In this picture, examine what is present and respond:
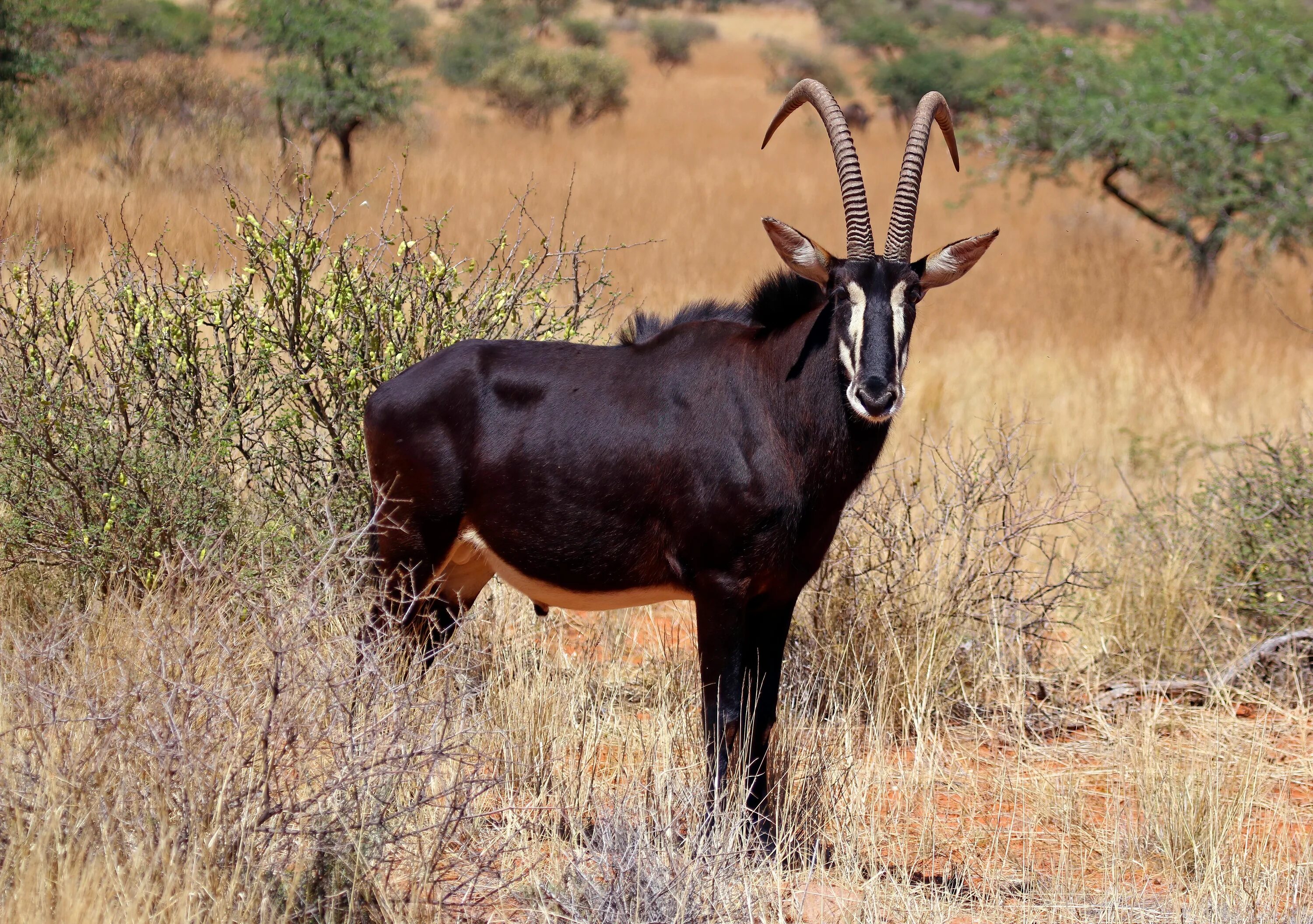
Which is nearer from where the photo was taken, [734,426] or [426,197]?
A: [734,426]

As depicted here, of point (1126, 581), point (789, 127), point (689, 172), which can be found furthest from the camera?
point (789, 127)

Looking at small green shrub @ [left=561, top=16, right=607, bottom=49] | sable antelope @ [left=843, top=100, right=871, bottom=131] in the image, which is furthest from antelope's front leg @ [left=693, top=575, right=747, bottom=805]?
small green shrub @ [left=561, top=16, right=607, bottom=49]

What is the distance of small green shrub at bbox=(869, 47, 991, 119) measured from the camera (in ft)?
121

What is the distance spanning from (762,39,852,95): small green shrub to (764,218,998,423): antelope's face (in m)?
40.5

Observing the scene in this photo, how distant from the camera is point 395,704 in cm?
394

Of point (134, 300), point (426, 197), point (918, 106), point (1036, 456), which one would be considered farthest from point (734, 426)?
point (426, 197)

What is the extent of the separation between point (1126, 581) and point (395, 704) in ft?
14.3

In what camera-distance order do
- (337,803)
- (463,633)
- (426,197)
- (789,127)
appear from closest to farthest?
(337,803) < (463,633) < (426,197) < (789,127)

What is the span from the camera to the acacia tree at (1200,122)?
45.8 ft

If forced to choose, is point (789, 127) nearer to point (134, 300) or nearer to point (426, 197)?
point (426, 197)

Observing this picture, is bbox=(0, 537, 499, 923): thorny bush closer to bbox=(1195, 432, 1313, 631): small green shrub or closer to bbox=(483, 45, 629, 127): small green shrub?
bbox=(1195, 432, 1313, 631): small green shrub

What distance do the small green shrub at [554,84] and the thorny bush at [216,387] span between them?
81.3 ft

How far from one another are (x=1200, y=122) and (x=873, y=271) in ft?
35.7

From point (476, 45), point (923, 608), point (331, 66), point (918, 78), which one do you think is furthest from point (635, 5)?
point (923, 608)
